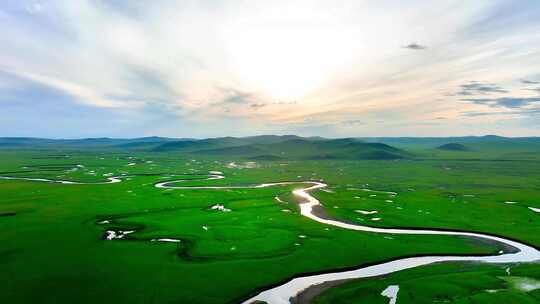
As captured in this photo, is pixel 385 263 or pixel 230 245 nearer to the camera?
pixel 385 263

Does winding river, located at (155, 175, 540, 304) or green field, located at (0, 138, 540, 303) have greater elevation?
green field, located at (0, 138, 540, 303)

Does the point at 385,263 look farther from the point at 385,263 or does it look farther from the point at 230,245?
the point at 230,245

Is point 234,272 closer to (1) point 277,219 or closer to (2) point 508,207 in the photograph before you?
(1) point 277,219

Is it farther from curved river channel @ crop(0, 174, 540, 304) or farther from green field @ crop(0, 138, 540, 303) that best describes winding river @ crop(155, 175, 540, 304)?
green field @ crop(0, 138, 540, 303)

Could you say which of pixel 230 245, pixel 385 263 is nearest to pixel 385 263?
pixel 385 263

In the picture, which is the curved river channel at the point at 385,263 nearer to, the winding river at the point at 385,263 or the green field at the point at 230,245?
the winding river at the point at 385,263

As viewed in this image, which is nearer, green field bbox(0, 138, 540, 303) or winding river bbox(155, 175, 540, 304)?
green field bbox(0, 138, 540, 303)

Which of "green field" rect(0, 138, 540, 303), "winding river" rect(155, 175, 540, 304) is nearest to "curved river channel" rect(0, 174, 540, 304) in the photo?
"winding river" rect(155, 175, 540, 304)

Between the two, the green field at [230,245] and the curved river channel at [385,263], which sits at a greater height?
the green field at [230,245]

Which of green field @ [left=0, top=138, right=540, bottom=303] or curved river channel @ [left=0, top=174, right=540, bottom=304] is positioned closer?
green field @ [left=0, top=138, right=540, bottom=303]

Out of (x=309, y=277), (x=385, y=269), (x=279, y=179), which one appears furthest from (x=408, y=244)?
(x=279, y=179)

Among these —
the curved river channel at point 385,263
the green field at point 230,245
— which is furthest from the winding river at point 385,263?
the green field at point 230,245
